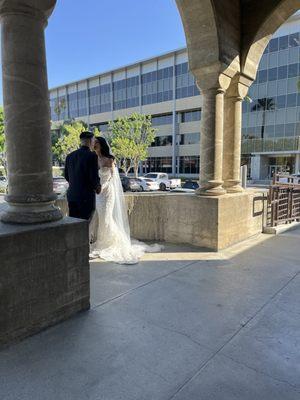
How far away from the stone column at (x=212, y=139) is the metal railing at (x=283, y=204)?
2059mm

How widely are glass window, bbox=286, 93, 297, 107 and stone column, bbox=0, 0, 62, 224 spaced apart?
120 ft

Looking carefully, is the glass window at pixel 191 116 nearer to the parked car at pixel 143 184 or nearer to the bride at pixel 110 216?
the parked car at pixel 143 184

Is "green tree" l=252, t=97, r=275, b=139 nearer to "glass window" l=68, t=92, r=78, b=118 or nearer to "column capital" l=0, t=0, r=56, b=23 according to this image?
"glass window" l=68, t=92, r=78, b=118

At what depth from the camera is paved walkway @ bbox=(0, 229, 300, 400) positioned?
1.93m

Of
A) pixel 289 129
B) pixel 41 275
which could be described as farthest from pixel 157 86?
pixel 41 275

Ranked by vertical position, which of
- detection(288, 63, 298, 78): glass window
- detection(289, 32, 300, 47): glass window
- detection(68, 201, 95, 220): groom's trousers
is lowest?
detection(68, 201, 95, 220): groom's trousers

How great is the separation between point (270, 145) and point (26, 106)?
37.9 metres

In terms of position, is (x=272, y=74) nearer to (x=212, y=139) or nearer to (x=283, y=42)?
(x=283, y=42)

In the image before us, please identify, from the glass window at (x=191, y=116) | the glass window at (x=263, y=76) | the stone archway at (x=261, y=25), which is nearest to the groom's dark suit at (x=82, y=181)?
the stone archway at (x=261, y=25)

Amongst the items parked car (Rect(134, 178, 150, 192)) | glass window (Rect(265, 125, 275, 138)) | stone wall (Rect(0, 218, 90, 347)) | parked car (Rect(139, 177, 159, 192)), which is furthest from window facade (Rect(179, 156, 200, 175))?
stone wall (Rect(0, 218, 90, 347))

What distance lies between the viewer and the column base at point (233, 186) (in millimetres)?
6086

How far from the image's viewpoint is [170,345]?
2400 millimetres

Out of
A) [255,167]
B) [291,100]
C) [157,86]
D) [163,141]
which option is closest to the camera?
[291,100]

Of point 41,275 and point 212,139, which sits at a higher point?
point 212,139
